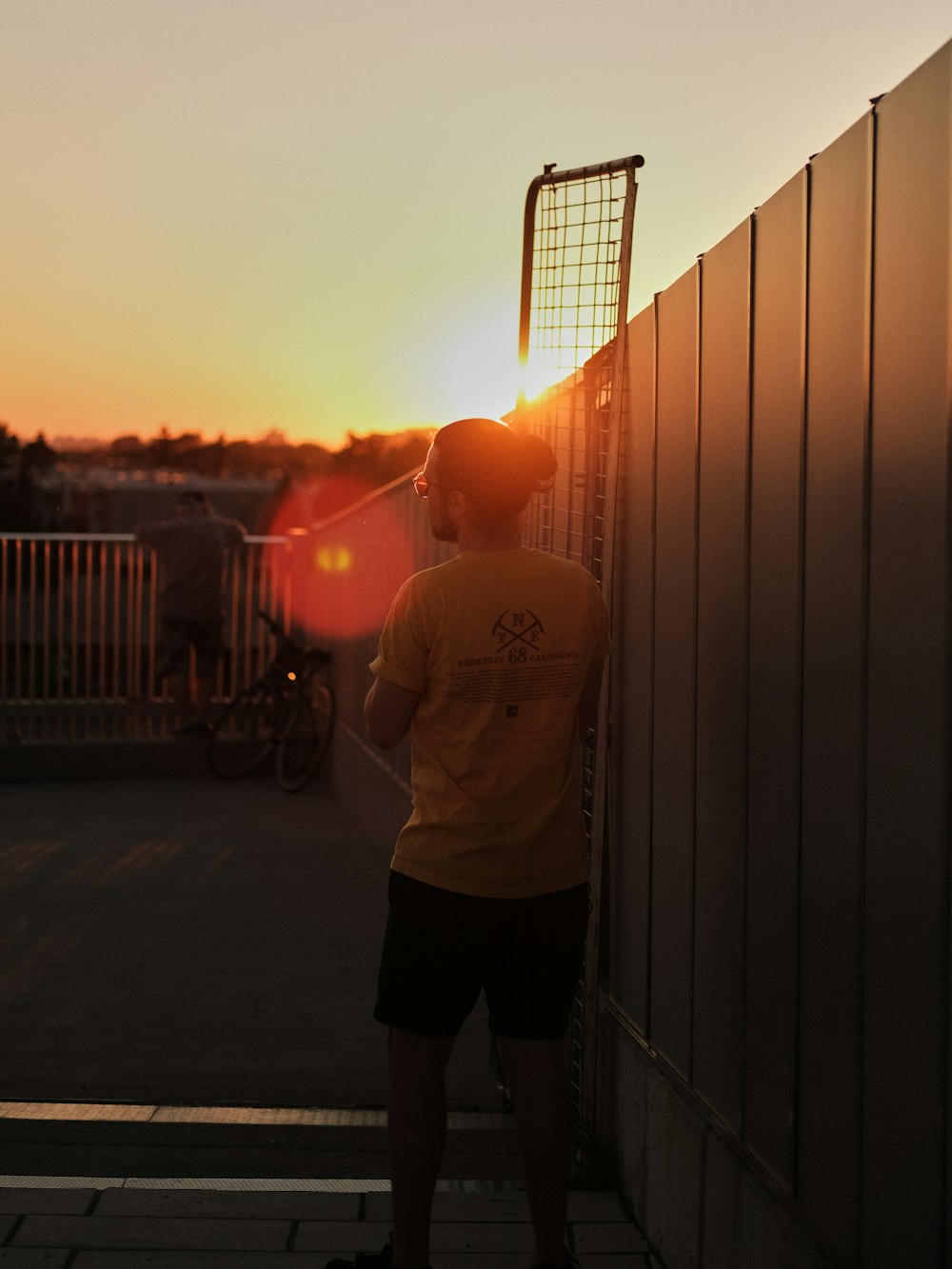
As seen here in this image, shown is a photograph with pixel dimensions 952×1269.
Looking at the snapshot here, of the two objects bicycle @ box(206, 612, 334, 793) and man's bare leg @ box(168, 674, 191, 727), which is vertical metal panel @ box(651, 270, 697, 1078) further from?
man's bare leg @ box(168, 674, 191, 727)

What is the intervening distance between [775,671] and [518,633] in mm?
472

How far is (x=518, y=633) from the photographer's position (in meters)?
2.93

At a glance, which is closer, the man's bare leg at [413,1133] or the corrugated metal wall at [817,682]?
the corrugated metal wall at [817,682]

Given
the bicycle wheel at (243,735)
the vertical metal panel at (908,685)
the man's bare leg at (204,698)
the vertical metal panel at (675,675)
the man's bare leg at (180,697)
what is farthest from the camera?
the man's bare leg at (204,698)

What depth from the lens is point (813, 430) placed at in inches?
104

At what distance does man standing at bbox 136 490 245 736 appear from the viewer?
13531 mm

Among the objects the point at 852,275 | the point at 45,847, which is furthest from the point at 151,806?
the point at 852,275

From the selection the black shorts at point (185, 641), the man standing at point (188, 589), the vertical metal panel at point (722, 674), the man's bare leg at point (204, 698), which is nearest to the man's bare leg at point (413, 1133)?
the vertical metal panel at point (722, 674)

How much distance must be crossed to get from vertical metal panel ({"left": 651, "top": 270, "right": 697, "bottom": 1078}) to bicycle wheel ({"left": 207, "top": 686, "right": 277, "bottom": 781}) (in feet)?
32.2

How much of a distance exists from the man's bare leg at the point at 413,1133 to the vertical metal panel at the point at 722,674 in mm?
547

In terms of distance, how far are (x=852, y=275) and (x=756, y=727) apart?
2.83 ft

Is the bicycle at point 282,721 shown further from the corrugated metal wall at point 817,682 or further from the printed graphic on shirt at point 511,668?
the printed graphic on shirt at point 511,668

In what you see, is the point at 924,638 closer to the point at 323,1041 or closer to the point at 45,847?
the point at 323,1041

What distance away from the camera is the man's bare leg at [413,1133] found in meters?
3.02
